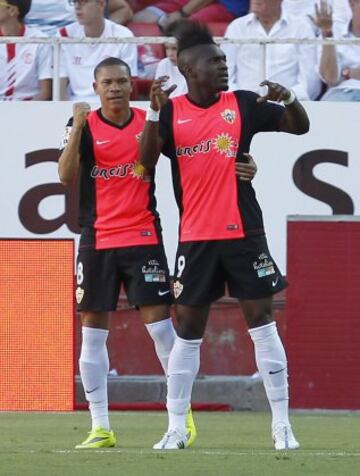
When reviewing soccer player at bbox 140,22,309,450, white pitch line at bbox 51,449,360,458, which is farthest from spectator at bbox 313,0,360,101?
white pitch line at bbox 51,449,360,458

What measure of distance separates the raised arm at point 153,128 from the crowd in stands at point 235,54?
500 centimetres

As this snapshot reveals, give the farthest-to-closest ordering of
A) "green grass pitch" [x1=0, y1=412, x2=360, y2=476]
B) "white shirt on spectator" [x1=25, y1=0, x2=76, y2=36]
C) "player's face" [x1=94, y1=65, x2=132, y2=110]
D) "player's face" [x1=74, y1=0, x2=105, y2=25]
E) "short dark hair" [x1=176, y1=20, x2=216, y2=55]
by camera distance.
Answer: "white shirt on spectator" [x1=25, y1=0, x2=76, y2=36], "player's face" [x1=74, y1=0, x2=105, y2=25], "player's face" [x1=94, y1=65, x2=132, y2=110], "short dark hair" [x1=176, y1=20, x2=216, y2=55], "green grass pitch" [x1=0, y1=412, x2=360, y2=476]

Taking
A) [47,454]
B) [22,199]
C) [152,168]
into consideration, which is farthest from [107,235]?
[22,199]

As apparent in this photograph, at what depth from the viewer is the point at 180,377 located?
805 cm

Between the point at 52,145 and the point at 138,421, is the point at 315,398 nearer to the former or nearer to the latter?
the point at 138,421

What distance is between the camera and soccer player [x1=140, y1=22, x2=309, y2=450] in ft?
26.0

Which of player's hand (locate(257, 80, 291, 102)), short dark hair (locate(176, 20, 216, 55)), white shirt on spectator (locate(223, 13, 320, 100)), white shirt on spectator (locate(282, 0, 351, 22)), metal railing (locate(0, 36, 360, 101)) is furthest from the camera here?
white shirt on spectator (locate(282, 0, 351, 22))

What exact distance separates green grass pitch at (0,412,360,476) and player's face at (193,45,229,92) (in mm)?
1999

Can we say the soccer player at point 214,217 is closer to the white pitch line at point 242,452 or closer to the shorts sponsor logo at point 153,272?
the white pitch line at point 242,452

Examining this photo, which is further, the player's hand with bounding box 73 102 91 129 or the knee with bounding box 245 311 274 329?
the player's hand with bounding box 73 102 91 129

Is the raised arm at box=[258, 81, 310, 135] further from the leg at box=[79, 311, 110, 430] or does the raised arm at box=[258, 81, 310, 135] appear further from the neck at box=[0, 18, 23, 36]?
the neck at box=[0, 18, 23, 36]

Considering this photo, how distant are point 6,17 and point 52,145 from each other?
1.30 metres

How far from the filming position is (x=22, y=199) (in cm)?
1352

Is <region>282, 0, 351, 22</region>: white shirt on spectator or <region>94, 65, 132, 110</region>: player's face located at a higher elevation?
<region>282, 0, 351, 22</region>: white shirt on spectator
